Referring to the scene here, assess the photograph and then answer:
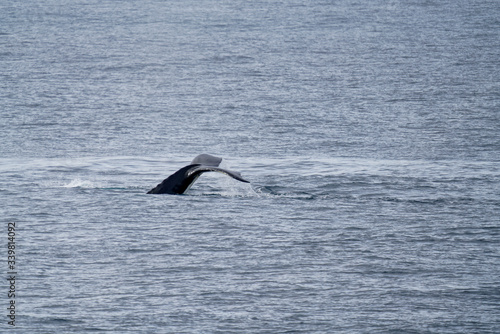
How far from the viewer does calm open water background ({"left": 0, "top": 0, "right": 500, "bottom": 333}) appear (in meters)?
14.3

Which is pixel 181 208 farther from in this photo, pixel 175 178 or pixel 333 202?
pixel 333 202

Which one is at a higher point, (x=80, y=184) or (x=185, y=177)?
(x=185, y=177)

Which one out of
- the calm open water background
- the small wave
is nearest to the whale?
the calm open water background

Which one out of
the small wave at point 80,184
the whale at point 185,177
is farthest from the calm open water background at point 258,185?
the whale at point 185,177

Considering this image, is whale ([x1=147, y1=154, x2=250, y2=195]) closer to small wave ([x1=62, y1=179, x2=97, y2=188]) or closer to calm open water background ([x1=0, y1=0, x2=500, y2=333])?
calm open water background ([x1=0, y1=0, x2=500, y2=333])

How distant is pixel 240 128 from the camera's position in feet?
96.2

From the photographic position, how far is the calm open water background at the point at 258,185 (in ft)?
47.0

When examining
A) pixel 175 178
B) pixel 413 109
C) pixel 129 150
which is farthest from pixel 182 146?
pixel 413 109

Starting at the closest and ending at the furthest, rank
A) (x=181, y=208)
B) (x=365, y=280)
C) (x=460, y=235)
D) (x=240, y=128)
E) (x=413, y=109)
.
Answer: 1. (x=365, y=280)
2. (x=460, y=235)
3. (x=181, y=208)
4. (x=240, y=128)
5. (x=413, y=109)

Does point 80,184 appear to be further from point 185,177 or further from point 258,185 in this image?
point 258,185

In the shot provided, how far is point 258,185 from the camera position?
21.4 meters

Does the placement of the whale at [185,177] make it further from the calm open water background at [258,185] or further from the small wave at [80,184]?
the small wave at [80,184]

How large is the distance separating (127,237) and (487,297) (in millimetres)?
6198

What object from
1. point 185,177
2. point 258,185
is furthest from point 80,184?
point 258,185
